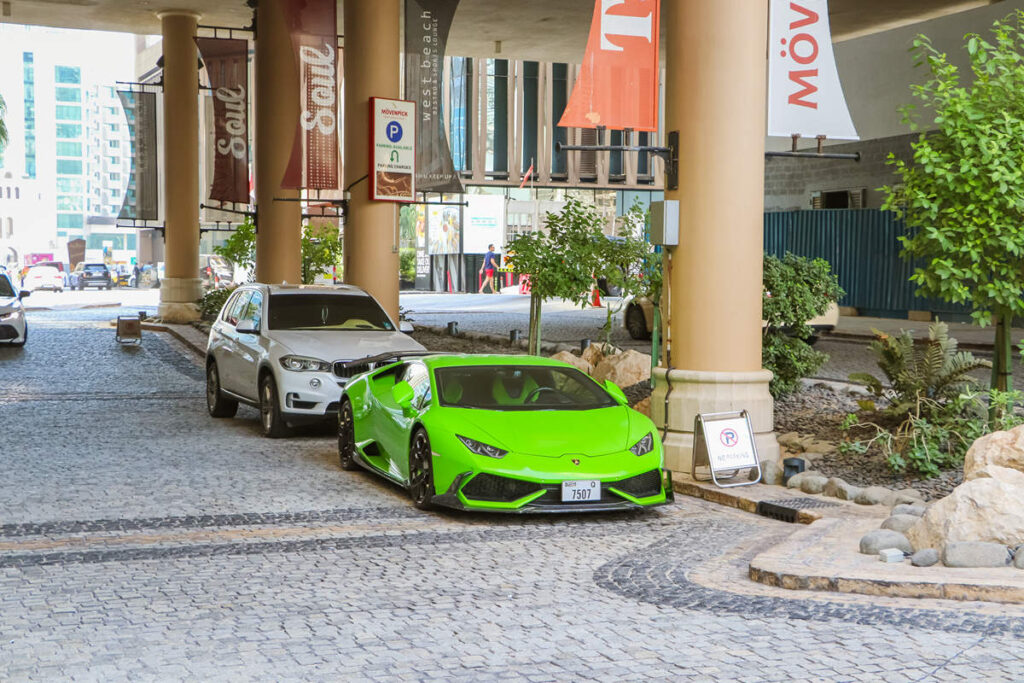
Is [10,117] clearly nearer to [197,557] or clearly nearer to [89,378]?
[89,378]

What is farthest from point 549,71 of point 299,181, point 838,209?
point 299,181

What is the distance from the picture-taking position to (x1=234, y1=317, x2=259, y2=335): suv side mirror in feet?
49.9

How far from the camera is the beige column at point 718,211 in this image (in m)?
11.9

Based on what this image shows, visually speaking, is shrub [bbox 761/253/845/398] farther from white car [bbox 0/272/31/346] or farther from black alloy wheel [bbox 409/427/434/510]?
white car [bbox 0/272/31/346]

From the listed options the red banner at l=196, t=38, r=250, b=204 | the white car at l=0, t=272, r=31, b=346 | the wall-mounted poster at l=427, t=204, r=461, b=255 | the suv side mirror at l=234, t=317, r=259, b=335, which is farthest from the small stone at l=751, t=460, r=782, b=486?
the wall-mounted poster at l=427, t=204, r=461, b=255

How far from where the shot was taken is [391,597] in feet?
24.1

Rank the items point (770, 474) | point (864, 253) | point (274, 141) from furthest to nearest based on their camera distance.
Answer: point (864, 253) → point (274, 141) → point (770, 474)

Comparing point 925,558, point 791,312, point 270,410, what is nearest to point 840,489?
point 925,558

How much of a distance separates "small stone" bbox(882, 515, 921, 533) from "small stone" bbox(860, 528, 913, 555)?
0.45 metres

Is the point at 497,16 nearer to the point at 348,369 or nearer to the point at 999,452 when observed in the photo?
the point at 348,369

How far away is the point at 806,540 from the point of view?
868 centimetres

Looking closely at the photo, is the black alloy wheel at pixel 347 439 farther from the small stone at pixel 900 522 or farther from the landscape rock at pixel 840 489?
the small stone at pixel 900 522

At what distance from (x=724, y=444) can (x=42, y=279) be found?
67.7 metres

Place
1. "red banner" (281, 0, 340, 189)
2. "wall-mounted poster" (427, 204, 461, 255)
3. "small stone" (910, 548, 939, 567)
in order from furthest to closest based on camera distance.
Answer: "wall-mounted poster" (427, 204, 461, 255)
"red banner" (281, 0, 340, 189)
"small stone" (910, 548, 939, 567)
